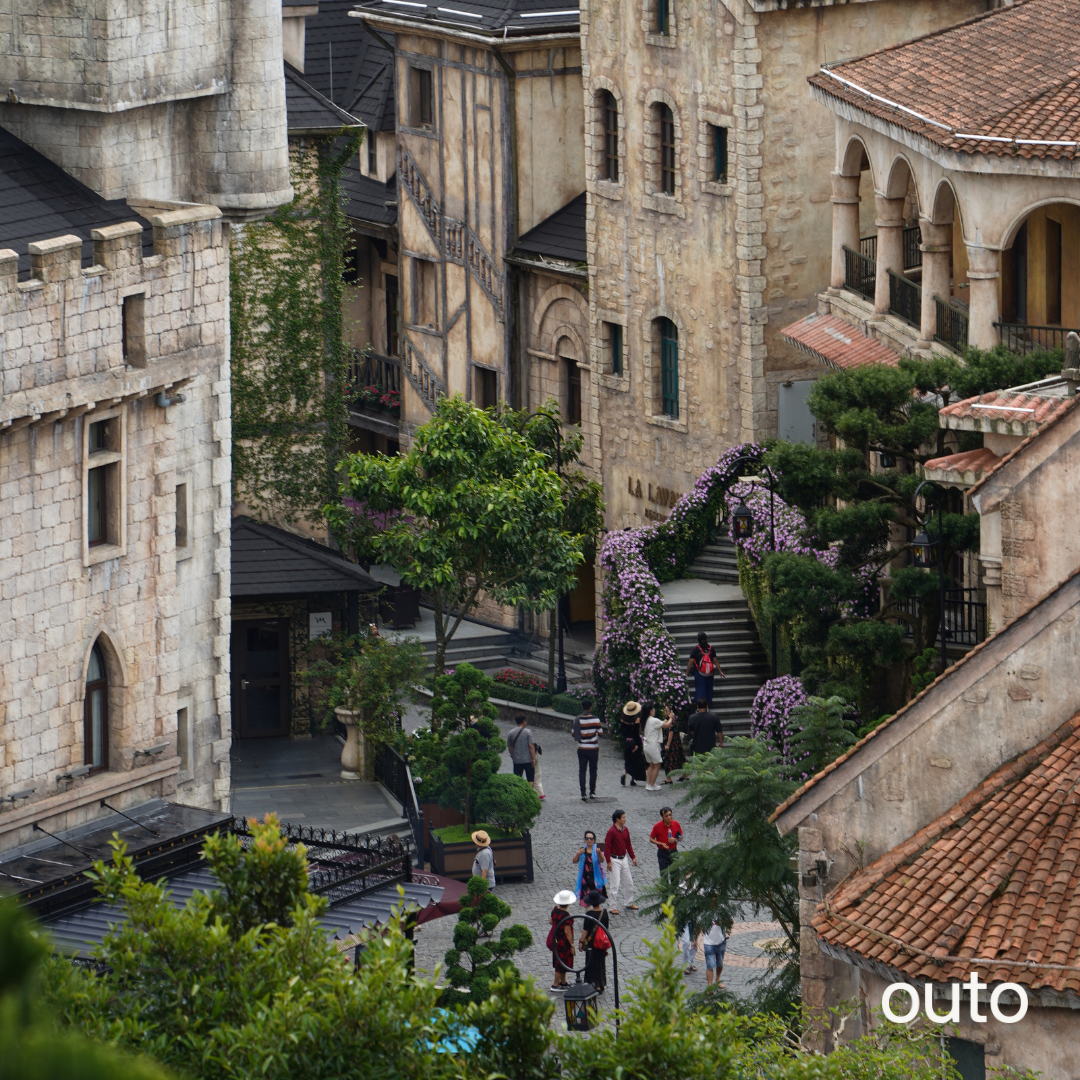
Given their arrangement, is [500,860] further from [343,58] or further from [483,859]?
[343,58]

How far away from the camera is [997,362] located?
33.5 metres

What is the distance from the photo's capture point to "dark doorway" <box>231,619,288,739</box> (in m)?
44.2

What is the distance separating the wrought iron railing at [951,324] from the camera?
38188mm

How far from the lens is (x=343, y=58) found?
59.9 metres

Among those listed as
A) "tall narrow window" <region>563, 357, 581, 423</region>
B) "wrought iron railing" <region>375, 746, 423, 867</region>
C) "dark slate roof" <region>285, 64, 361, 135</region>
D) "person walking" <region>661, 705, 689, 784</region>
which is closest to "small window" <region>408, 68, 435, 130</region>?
"dark slate roof" <region>285, 64, 361, 135</region>

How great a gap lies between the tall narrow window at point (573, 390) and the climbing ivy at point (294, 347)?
5.24 meters

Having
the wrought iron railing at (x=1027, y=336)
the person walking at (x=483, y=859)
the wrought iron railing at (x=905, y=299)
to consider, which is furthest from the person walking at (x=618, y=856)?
the wrought iron railing at (x=905, y=299)

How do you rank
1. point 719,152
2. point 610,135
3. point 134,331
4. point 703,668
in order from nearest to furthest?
point 134,331
point 703,668
point 719,152
point 610,135

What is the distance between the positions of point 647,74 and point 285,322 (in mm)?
8249

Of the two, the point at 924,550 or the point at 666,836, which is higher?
the point at 924,550

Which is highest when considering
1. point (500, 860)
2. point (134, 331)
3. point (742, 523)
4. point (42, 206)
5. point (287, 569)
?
point (42, 206)

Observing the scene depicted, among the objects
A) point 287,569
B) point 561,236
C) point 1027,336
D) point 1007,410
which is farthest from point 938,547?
point 561,236

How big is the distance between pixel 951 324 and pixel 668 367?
34.8ft

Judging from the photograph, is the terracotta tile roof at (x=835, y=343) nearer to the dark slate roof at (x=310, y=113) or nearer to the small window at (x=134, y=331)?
the dark slate roof at (x=310, y=113)
